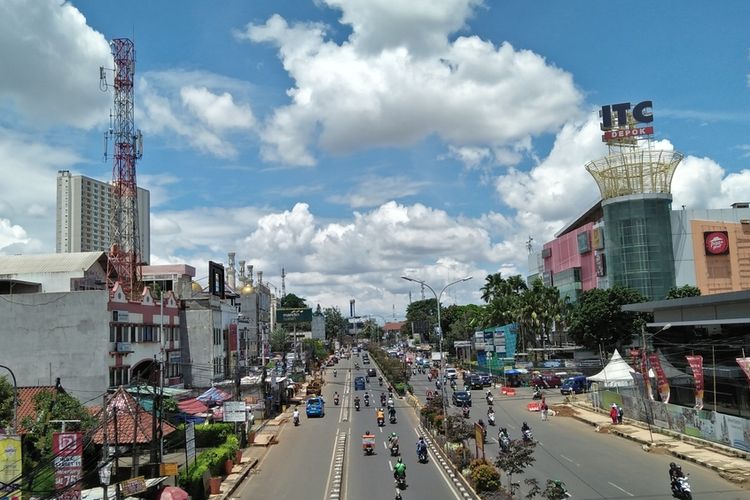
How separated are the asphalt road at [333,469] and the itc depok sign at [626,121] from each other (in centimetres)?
5544

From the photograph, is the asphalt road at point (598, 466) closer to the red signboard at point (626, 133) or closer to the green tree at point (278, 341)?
the red signboard at point (626, 133)

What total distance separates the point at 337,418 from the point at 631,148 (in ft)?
194

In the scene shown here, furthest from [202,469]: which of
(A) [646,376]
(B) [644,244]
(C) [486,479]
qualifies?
(B) [644,244]

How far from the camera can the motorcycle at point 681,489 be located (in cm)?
2295

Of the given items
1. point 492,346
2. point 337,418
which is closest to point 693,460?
point 337,418

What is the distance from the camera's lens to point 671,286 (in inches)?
3425

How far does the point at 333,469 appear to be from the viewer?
32844 millimetres

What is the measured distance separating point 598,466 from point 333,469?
12.8 metres

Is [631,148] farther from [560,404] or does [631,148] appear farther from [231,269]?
[231,269]

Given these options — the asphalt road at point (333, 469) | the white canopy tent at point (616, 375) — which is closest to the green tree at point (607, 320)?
the white canopy tent at point (616, 375)

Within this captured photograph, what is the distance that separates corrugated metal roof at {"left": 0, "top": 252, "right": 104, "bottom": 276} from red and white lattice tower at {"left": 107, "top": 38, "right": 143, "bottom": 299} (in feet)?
7.79

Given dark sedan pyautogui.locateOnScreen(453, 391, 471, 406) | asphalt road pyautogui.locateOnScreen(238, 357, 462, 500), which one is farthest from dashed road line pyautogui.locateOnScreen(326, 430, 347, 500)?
dark sedan pyautogui.locateOnScreen(453, 391, 471, 406)

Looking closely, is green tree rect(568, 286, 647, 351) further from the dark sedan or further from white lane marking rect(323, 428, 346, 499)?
white lane marking rect(323, 428, 346, 499)

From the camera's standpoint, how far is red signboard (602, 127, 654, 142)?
294ft
